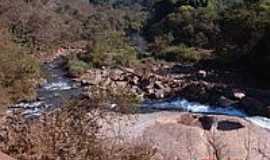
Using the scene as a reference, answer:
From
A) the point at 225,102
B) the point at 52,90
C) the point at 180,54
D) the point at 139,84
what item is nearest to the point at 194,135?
the point at 225,102

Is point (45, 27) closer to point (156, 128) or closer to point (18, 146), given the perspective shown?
point (156, 128)

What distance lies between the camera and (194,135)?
1112 centimetres

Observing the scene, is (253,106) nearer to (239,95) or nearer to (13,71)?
(239,95)

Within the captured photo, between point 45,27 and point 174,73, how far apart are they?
753cm

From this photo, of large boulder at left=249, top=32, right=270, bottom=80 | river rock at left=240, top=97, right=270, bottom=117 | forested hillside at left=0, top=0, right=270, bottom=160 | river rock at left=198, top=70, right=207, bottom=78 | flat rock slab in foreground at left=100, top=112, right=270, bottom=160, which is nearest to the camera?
forested hillside at left=0, top=0, right=270, bottom=160

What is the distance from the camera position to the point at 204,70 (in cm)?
2895

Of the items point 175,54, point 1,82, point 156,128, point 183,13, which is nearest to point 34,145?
point 156,128

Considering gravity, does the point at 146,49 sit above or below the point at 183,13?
below

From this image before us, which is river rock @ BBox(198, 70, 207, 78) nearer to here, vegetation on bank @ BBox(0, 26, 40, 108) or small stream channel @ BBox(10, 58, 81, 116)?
small stream channel @ BBox(10, 58, 81, 116)

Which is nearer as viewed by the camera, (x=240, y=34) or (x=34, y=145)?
(x=34, y=145)

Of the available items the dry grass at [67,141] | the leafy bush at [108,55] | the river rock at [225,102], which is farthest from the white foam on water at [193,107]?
the dry grass at [67,141]

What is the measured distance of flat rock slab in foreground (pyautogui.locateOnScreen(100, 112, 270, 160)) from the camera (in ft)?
32.8

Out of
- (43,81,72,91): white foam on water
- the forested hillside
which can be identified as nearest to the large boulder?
the forested hillside

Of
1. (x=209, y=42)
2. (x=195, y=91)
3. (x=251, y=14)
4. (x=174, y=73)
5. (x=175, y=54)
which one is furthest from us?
(x=209, y=42)
